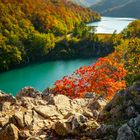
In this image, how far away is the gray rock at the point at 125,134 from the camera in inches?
938

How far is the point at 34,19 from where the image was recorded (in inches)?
6639

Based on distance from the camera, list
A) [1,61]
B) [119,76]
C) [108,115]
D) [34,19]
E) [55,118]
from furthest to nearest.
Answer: [34,19], [1,61], [119,76], [55,118], [108,115]

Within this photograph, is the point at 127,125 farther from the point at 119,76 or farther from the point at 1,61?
the point at 1,61

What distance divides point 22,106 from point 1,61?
301 ft

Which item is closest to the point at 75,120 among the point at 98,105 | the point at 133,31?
the point at 98,105

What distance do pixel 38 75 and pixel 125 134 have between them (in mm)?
87610

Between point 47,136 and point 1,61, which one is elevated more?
point 47,136

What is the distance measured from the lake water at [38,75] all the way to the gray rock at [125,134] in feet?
214

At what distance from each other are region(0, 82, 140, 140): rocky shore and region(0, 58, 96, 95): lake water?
179ft

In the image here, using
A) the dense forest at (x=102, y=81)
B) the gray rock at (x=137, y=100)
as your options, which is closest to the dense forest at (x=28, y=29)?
the dense forest at (x=102, y=81)

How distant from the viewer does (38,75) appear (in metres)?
110

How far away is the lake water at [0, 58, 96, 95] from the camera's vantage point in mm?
96562

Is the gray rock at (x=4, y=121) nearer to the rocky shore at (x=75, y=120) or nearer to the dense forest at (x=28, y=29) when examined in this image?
the rocky shore at (x=75, y=120)

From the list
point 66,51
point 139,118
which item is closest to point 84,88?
point 139,118
